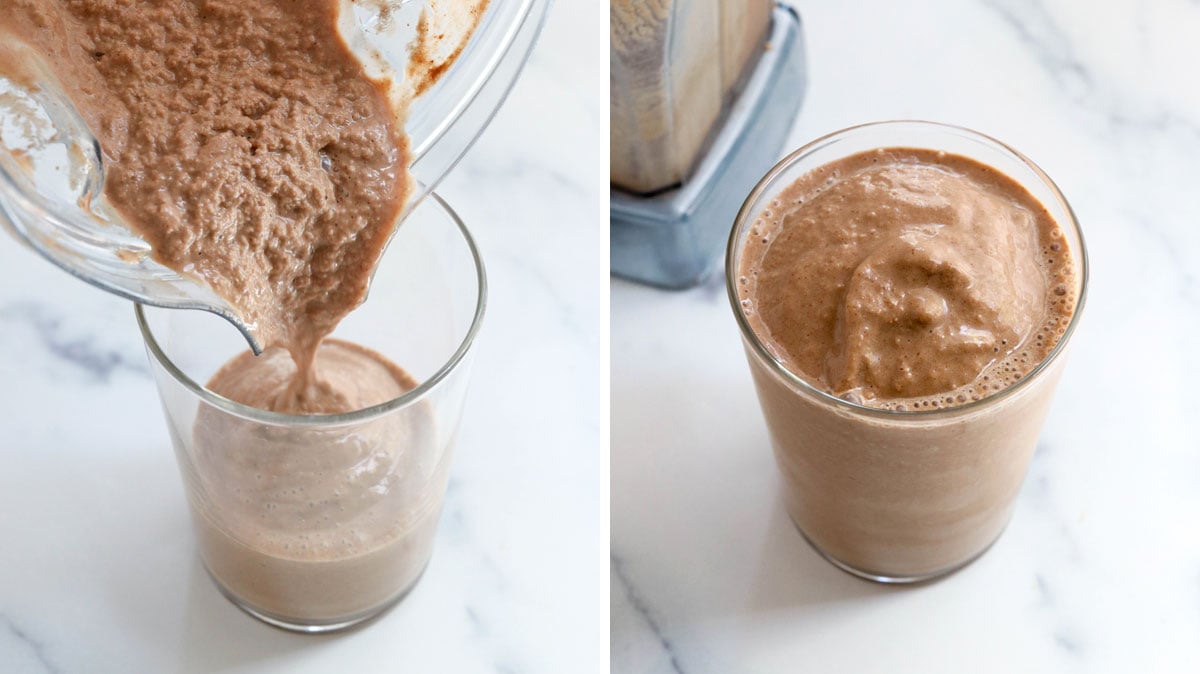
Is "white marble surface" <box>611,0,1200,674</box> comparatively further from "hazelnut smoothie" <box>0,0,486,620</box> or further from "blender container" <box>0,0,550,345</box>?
"blender container" <box>0,0,550,345</box>

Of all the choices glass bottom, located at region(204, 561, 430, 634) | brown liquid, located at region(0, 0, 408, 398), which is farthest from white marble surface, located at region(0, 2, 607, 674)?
brown liquid, located at region(0, 0, 408, 398)

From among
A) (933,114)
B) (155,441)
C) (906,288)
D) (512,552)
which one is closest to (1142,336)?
(933,114)

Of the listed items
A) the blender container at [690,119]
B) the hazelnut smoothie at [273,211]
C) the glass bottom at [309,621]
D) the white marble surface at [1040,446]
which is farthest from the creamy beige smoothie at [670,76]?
the glass bottom at [309,621]

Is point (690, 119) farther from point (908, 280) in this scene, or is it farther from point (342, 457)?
point (342, 457)

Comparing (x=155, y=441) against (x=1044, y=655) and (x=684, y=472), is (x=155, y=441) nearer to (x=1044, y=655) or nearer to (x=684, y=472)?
(x=684, y=472)

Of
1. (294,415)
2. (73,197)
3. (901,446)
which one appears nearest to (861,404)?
(901,446)

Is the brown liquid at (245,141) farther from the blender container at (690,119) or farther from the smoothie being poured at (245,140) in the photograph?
the blender container at (690,119)

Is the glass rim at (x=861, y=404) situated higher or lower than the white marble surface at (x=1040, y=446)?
higher

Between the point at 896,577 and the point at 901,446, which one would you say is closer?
the point at 901,446
